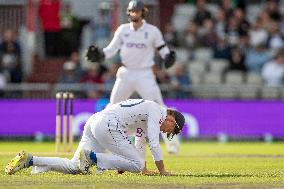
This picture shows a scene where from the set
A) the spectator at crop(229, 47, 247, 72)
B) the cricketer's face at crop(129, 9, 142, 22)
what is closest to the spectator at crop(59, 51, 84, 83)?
the spectator at crop(229, 47, 247, 72)

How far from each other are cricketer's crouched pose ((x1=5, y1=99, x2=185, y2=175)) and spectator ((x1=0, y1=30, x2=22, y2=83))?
14667mm

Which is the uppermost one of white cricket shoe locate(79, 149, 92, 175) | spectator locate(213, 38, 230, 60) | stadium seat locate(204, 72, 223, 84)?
white cricket shoe locate(79, 149, 92, 175)

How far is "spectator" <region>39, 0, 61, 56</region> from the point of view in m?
30.1

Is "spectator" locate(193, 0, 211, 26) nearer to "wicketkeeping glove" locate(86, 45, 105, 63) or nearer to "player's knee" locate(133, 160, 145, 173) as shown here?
"wicketkeeping glove" locate(86, 45, 105, 63)

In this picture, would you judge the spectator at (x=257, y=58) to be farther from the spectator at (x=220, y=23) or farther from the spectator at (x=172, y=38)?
the spectator at (x=172, y=38)

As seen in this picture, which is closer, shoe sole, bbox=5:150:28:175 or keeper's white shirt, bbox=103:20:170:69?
shoe sole, bbox=5:150:28:175

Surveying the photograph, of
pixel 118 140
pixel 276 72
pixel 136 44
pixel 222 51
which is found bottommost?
pixel 276 72

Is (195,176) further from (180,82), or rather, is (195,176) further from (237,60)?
(237,60)

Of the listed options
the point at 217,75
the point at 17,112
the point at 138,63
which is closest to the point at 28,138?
the point at 17,112

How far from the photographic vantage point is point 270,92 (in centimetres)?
2769

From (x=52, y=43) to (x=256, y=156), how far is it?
1290 centimetres

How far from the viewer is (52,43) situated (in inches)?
1241

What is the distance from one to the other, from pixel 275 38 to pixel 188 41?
241 cm

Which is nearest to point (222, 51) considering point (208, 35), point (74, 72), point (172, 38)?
point (208, 35)
